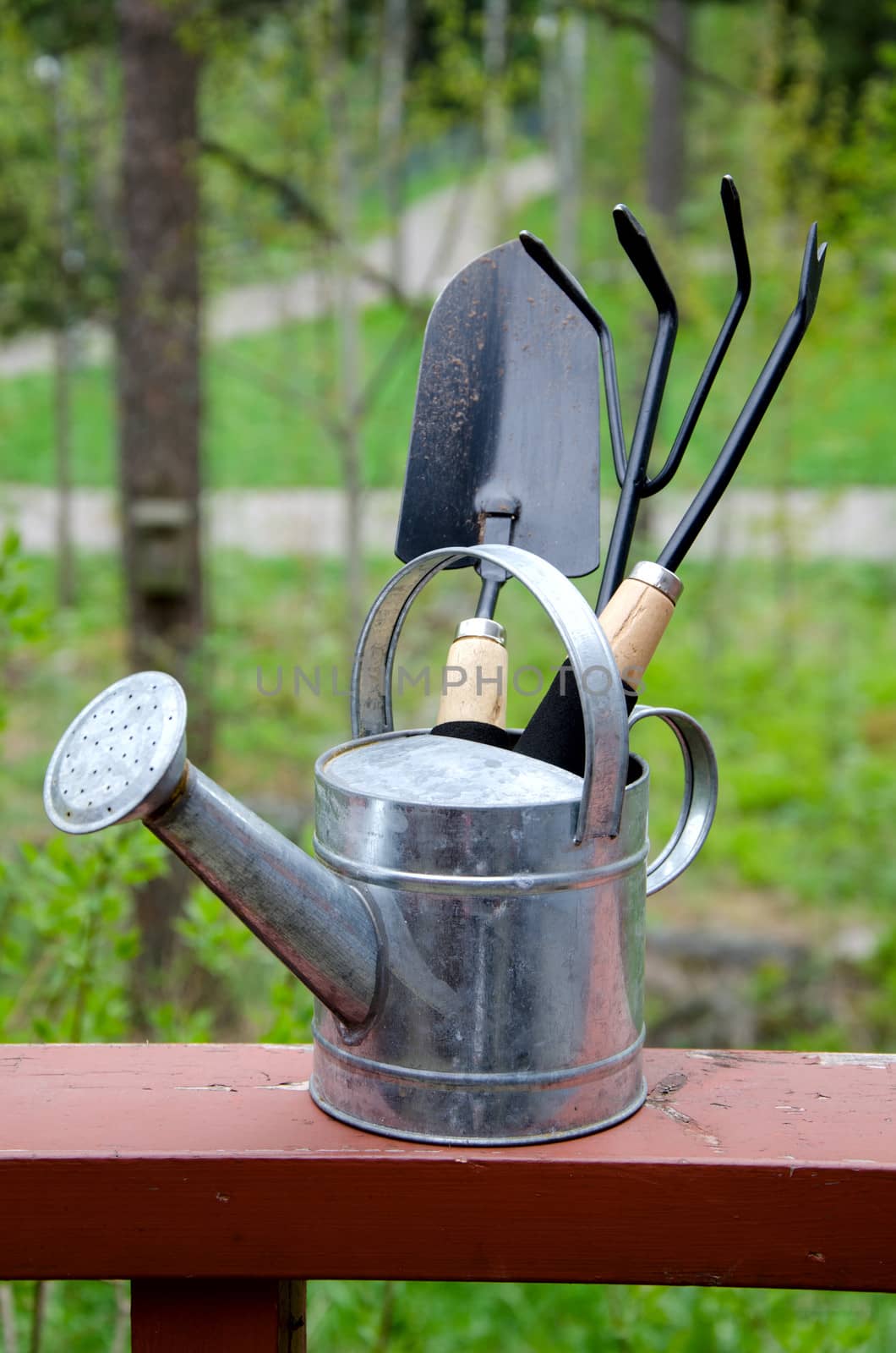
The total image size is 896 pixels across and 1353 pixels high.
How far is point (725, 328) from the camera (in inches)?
28.6

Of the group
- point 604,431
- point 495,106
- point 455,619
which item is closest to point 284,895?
point 604,431

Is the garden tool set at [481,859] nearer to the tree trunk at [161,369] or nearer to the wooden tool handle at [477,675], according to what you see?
the wooden tool handle at [477,675]

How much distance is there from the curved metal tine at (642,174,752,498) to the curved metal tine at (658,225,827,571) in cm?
2

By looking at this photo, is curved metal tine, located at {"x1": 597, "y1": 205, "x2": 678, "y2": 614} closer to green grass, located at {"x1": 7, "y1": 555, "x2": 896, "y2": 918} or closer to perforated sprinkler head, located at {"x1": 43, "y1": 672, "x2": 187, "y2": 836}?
perforated sprinkler head, located at {"x1": 43, "y1": 672, "x2": 187, "y2": 836}

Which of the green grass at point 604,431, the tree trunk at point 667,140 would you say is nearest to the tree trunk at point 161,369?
the green grass at point 604,431

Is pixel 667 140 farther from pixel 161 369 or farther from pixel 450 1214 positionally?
pixel 450 1214

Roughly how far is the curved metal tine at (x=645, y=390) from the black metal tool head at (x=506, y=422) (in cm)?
10

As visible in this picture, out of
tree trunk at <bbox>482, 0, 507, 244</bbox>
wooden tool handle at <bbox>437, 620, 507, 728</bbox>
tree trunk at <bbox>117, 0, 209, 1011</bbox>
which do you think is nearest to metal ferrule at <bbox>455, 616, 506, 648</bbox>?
wooden tool handle at <bbox>437, 620, 507, 728</bbox>

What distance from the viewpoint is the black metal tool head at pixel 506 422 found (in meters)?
0.89

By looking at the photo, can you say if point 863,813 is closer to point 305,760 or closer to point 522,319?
point 305,760

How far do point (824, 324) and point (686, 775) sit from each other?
13.0ft

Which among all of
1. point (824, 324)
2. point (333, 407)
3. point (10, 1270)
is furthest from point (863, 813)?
point (10, 1270)

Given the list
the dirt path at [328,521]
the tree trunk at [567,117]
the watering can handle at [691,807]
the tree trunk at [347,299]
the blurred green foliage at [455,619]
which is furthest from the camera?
the dirt path at [328,521]

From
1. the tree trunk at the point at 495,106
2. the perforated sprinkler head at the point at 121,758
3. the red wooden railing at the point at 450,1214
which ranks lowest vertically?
the red wooden railing at the point at 450,1214
